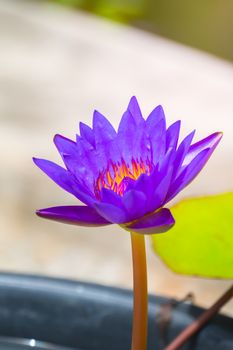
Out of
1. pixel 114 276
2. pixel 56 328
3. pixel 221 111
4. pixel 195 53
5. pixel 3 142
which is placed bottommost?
pixel 56 328

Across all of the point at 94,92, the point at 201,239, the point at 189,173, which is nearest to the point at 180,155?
the point at 189,173

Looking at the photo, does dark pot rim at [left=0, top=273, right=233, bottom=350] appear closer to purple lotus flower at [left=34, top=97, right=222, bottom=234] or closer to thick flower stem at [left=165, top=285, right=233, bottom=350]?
thick flower stem at [left=165, top=285, right=233, bottom=350]

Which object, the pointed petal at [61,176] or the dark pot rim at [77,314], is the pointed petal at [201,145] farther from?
the dark pot rim at [77,314]

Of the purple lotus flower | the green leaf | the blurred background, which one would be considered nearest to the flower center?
the purple lotus flower

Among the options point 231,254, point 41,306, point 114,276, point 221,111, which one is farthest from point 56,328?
point 221,111

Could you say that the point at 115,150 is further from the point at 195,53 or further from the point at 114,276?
the point at 195,53

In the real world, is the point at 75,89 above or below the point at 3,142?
above

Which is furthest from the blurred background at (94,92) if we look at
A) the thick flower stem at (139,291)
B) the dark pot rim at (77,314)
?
the thick flower stem at (139,291)
